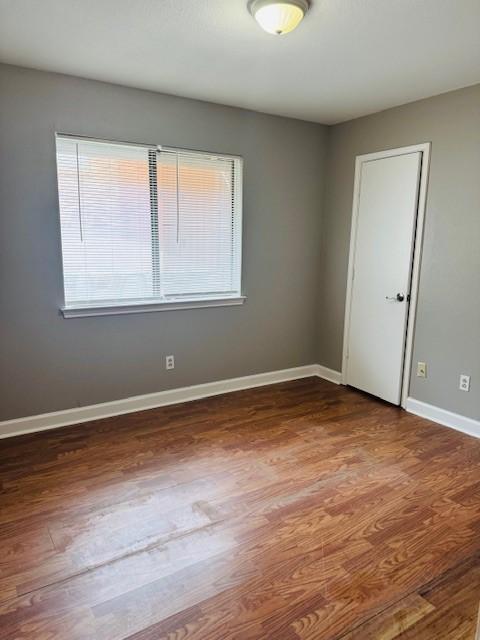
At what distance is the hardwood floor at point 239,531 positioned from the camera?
1592 millimetres

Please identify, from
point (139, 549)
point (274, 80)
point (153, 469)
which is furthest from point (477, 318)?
point (139, 549)

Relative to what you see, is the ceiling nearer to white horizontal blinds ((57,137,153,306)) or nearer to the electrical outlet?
white horizontal blinds ((57,137,153,306))

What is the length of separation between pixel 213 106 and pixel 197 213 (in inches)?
33.8

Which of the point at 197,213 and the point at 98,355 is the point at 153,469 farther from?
the point at 197,213

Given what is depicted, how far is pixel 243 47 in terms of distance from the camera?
238cm

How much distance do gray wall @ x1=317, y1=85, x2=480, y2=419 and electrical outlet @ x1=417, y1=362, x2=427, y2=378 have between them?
3 centimetres

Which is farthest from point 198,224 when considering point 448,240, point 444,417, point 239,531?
point 444,417

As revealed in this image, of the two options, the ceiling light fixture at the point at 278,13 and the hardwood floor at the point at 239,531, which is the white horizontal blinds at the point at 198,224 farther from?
the ceiling light fixture at the point at 278,13

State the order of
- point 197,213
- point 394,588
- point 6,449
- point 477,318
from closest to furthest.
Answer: point 394,588
point 6,449
point 477,318
point 197,213

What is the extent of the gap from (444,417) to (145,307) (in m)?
2.49

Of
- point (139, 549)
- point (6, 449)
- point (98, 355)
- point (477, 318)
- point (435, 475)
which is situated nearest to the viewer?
point (139, 549)

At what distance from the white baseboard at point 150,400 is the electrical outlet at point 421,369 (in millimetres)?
923

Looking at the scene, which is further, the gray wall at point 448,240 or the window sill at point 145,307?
the window sill at point 145,307

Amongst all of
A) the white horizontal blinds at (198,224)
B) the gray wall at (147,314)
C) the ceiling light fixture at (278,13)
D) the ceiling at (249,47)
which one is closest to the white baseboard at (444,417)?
the gray wall at (147,314)
